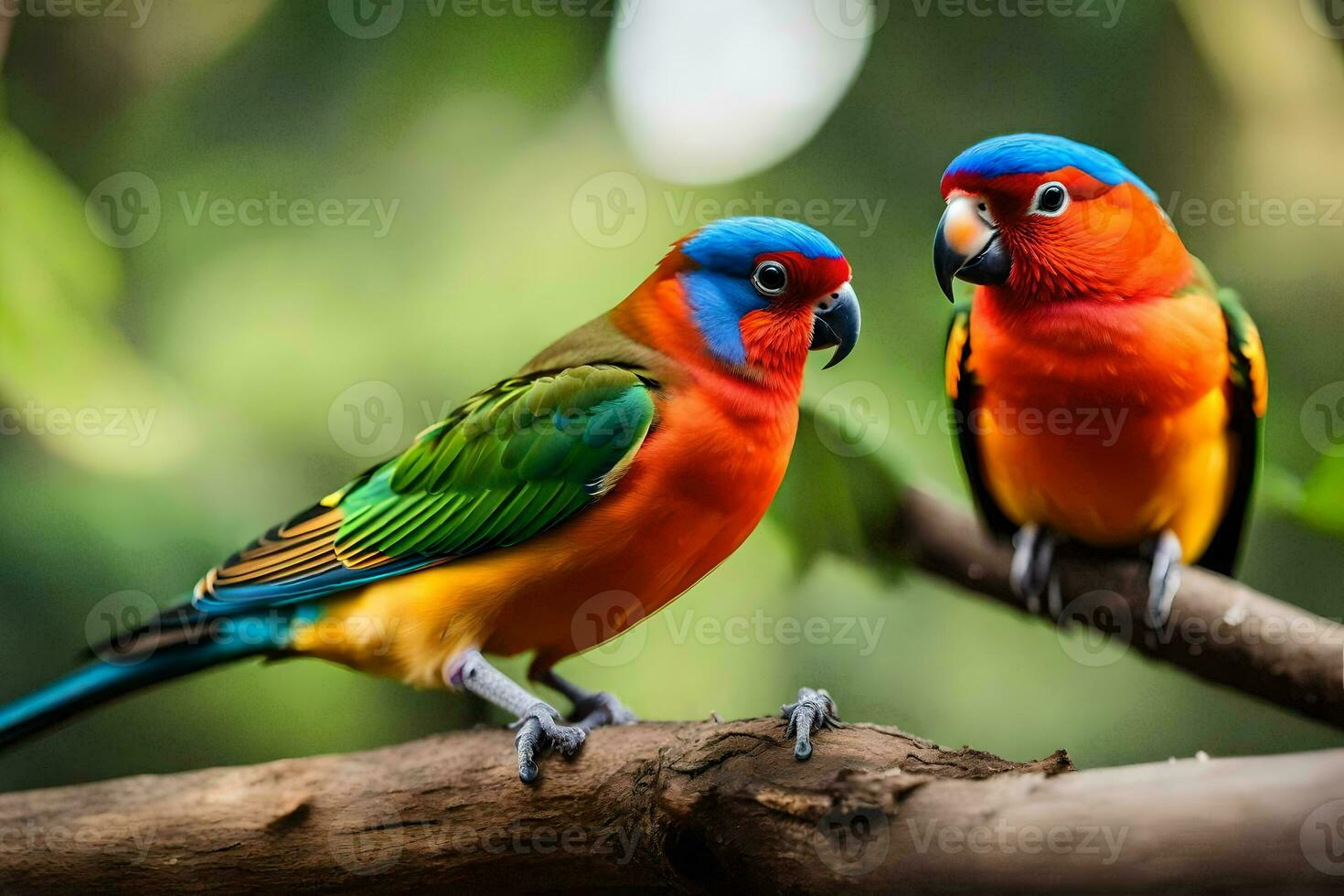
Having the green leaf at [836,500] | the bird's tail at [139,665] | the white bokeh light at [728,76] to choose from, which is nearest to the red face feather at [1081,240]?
the green leaf at [836,500]

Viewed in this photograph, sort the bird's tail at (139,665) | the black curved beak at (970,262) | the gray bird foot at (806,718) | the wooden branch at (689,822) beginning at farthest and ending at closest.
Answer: the bird's tail at (139,665) < the black curved beak at (970,262) < the gray bird foot at (806,718) < the wooden branch at (689,822)

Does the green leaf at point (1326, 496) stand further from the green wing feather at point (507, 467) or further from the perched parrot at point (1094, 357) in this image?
the green wing feather at point (507, 467)

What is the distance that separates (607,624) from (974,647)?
64.7 inches

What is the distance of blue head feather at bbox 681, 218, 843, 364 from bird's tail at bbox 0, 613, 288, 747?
0.85 meters

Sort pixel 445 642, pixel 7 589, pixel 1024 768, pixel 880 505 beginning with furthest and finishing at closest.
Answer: pixel 7 589 < pixel 880 505 < pixel 445 642 < pixel 1024 768

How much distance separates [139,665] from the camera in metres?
1.65

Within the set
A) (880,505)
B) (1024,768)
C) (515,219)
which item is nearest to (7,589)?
(515,219)

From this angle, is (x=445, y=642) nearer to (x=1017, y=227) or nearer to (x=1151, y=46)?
(x=1017, y=227)

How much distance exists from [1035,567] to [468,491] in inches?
48.8

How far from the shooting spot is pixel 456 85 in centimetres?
291

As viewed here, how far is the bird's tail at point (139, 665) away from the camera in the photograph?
165 centimetres

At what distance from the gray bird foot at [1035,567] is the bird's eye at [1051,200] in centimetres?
75

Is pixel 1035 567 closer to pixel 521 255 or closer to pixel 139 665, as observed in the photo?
pixel 521 255

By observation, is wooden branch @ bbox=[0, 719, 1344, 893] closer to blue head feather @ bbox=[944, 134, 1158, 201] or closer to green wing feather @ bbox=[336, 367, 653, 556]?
green wing feather @ bbox=[336, 367, 653, 556]
